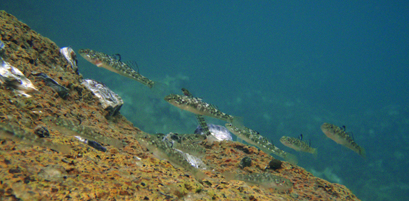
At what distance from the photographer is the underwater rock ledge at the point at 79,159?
2562mm

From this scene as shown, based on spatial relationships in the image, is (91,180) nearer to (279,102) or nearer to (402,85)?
(279,102)

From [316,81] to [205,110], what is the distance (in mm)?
79900

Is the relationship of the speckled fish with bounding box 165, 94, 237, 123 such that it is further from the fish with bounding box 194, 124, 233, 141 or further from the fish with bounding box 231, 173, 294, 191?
the fish with bounding box 231, 173, 294, 191

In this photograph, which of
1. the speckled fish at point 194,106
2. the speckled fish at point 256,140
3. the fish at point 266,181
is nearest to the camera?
the fish at point 266,181

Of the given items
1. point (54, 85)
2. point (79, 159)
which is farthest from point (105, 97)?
point (79, 159)

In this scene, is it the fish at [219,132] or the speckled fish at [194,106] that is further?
the fish at [219,132]

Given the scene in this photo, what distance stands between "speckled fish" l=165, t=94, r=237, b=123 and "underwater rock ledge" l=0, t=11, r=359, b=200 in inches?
53.4

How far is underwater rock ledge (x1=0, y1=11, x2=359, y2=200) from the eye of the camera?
8.41ft

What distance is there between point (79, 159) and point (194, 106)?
454cm

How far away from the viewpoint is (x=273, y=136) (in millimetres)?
39938

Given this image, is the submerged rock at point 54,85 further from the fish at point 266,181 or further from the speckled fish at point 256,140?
the speckled fish at point 256,140

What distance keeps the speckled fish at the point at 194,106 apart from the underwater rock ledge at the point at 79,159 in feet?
4.45

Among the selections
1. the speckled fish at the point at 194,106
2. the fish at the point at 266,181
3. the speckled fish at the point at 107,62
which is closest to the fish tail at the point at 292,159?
the speckled fish at the point at 194,106

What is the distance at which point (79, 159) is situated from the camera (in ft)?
11.4
